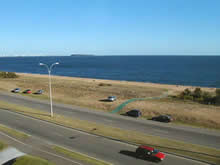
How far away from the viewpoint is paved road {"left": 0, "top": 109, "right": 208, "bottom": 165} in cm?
2042

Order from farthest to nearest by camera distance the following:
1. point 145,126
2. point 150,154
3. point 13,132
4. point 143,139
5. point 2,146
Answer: point 145,126 < point 13,132 < point 143,139 < point 2,146 < point 150,154

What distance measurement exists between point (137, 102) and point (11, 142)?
101 ft

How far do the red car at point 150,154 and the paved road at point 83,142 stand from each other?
19.8 inches

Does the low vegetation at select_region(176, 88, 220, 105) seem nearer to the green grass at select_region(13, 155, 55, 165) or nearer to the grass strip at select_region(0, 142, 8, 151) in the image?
the green grass at select_region(13, 155, 55, 165)

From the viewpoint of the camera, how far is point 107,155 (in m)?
21.5

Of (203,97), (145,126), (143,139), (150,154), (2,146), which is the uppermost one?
(150,154)

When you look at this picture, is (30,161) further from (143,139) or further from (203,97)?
(203,97)

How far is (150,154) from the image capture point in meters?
20.3

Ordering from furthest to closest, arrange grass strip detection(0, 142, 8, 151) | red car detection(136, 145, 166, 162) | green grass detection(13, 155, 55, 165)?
grass strip detection(0, 142, 8, 151), red car detection(136, 145, 166, 162), green grass detection(13, 155, 55, 165)

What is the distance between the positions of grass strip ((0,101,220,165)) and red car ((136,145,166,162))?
2893 millimetres

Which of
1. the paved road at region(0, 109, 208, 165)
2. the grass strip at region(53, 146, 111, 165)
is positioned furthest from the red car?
the grass strip at region(53, 146, 111, 165)

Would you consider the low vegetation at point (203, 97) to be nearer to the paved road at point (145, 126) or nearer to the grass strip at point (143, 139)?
the paved road at point (145, 126)

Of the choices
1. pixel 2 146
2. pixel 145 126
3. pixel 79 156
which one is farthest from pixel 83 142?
pixel 145 126

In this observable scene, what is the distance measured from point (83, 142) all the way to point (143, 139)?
7803 mm
